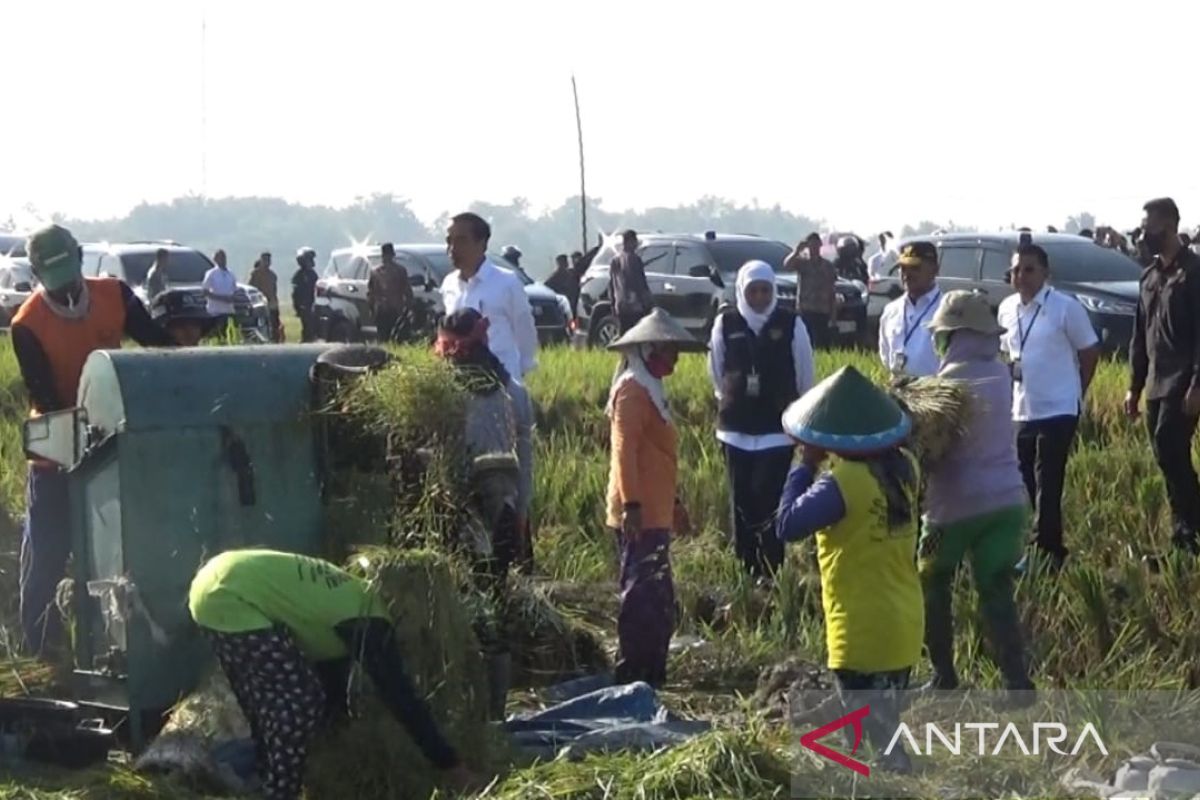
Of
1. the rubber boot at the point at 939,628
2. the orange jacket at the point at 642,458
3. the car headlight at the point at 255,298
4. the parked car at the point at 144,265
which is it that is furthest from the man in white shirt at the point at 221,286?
the rubber boot at the point at 939,628

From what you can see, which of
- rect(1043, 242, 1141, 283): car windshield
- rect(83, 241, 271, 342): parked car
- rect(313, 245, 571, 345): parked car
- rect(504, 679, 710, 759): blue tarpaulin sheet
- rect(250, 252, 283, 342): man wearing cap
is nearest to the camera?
rect(504, 679, 710, 759): blue tarpaulin sheet

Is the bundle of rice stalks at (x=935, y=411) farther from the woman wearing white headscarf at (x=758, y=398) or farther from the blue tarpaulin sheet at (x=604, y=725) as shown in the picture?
the woman wearing white headscarf at (x=758, y=398)

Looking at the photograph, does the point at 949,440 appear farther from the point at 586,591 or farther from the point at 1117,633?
the point at 586,591

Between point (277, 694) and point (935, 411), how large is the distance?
8.67 feet

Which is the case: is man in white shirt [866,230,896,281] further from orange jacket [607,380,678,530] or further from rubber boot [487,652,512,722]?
rubber boot [487,652,512,722]

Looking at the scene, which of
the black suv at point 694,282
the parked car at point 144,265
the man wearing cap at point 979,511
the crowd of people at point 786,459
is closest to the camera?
the crowd of people at point 786,459

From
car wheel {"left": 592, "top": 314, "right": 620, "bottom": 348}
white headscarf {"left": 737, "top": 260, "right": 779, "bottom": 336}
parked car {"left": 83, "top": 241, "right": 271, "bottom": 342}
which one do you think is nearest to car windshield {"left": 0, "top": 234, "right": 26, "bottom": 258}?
parked car {"left": 83, "top": 241, "right": 271, "bottom": 342}

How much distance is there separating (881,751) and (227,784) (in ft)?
6.82

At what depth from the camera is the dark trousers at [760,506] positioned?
9570 mm

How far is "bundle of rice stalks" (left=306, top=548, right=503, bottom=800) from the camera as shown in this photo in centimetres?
625

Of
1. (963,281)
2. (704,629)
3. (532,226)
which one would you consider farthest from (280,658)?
(532,226)

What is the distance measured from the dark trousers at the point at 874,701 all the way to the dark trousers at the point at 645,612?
68.4 inches

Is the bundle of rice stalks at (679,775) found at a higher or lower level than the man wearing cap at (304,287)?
higher

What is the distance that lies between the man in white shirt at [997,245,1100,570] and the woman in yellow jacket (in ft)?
11.5
